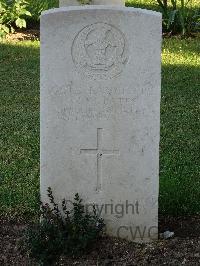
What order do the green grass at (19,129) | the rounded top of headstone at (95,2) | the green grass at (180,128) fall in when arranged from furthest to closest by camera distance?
1. the rounded top of headstone at (95,2)
2. the green grass at (19,129)
3. the green grass at (180,128)

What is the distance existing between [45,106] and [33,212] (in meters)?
1.02

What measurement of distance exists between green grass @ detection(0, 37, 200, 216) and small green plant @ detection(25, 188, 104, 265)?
21cm

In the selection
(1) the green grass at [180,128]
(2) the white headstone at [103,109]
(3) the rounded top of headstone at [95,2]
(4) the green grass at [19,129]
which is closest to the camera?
(2) the white headstone at [103,109]

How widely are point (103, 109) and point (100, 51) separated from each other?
1.11 ft

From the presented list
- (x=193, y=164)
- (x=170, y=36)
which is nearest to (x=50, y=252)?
(x=193, y=164)

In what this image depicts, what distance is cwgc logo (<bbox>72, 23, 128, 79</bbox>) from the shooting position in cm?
379

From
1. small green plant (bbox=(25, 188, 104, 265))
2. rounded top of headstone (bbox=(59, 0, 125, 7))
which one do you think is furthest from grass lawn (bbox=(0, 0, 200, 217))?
rounded top of headstone (bbox=(59, 0, 125, 7))

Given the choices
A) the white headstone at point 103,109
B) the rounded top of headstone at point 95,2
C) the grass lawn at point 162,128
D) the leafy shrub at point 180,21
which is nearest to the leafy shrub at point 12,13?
the grass lawn at point 162,128

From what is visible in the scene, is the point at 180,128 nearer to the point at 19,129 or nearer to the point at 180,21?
the point at 19,129

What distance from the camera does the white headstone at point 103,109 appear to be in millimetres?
3775

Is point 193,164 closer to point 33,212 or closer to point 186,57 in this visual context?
point 33,212

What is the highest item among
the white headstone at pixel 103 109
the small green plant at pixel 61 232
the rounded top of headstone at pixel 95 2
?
the rounded top of headstone at pixel 95 2

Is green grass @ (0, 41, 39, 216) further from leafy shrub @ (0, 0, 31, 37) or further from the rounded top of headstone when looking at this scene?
the rounded top of headstone

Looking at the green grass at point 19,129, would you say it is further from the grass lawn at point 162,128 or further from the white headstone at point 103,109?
the white headstone at point 103,109
